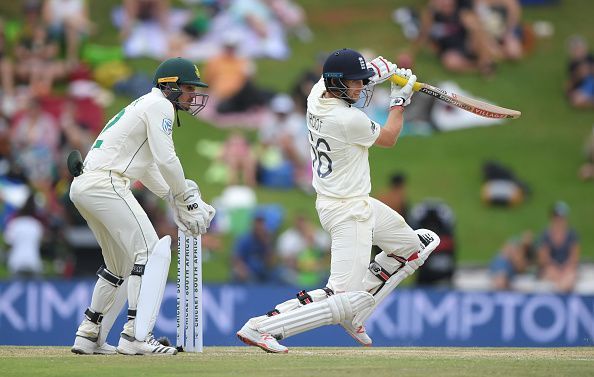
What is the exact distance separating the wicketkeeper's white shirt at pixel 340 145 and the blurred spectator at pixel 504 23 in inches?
389

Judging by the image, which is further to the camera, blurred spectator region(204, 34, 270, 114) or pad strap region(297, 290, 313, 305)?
blurred spectator region(204, 34, 270, 114)

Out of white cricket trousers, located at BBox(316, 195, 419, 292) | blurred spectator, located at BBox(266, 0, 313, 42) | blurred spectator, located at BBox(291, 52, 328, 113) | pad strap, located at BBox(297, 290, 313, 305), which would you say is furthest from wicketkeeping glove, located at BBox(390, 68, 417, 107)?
blurred spectator, located at BBox(266, 0, 313, 42)

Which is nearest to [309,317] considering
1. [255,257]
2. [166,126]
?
[166,126]

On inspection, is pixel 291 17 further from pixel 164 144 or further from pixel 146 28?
pixel 164 144

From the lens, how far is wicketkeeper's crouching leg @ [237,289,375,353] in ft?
26.4

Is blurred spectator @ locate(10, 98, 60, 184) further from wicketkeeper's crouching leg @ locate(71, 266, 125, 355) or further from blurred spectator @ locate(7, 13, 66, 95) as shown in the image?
wicketkeeper's crouching leg @ locate(71, 266, 125, 355)

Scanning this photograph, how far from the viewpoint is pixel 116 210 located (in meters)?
8.06

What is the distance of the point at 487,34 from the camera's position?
59.1 feet

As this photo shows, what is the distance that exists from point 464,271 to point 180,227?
7479mm

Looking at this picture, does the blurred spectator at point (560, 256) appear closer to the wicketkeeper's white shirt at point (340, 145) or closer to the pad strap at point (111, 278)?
the wicketkeeper's white shirt at point (340, 145)

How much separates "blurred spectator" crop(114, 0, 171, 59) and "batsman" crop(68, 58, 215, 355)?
31.3ft

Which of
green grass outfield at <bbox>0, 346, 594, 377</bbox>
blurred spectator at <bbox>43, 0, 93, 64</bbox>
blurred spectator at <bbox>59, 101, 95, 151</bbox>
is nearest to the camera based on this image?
green grass outfield at <bbox>0, 346, 594, 377</bbox>

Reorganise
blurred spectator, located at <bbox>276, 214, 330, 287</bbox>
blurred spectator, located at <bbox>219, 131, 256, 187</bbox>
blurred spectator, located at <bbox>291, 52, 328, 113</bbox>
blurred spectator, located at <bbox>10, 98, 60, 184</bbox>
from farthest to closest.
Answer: blurred spectator, located at <bbox>291, 52, 328, 113</bbox> < blurred spectator, located at <bbox>219, 131, 256, 187</bbox> < blurred spectator, located at <bbox>10, 98, 60, 184</bbox> < blurred spectator, located at <bbox>276, 214, 330, 287</bbox>

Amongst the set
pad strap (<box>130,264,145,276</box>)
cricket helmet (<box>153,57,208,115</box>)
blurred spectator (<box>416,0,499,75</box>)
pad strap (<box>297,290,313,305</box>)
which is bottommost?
pad strap (<box>297,290,313,305</box>)
